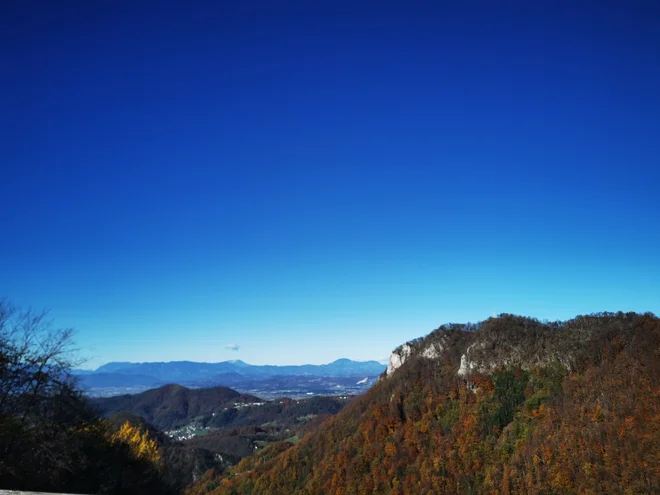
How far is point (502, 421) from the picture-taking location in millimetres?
91188

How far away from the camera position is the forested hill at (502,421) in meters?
65.1

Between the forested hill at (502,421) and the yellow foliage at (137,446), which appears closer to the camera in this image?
the yellow foliage at (137,446)

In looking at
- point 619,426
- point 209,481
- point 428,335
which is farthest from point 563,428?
point 209,481

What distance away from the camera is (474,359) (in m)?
112

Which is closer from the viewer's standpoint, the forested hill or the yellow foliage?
the yellow foliage

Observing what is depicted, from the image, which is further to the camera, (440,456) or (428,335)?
(428,335)

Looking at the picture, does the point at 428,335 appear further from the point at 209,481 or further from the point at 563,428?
the point at 209,481

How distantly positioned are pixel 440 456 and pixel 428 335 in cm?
6079

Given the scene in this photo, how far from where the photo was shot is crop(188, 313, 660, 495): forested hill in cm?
6506

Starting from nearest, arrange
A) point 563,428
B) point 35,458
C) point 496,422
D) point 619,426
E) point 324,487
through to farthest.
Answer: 1. point 35,458
2. point 619,426
3. point 563,428
4. point 496,422
5. point 324,487

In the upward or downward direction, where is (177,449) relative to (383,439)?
downward

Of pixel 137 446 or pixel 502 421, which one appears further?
pixel 502 421

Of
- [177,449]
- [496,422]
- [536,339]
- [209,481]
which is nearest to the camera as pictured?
[496,422]

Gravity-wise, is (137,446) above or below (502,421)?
above
